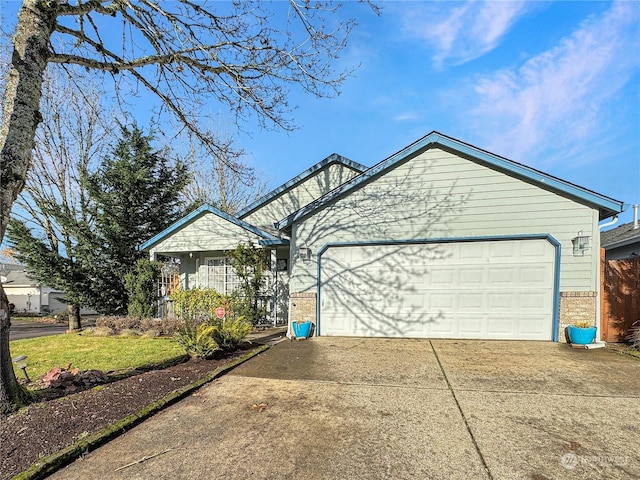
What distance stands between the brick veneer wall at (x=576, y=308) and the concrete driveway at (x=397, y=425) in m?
1.58

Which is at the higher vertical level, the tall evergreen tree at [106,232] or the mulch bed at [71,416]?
the tall evergreen tree at [106,232]

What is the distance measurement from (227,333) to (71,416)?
311 cm

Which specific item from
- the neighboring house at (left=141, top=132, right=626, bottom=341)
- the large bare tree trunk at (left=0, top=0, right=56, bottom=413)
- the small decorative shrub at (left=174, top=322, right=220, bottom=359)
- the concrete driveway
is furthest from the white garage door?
the large bare tree trunk at (left=0, top=0, right=56, bottom=413)

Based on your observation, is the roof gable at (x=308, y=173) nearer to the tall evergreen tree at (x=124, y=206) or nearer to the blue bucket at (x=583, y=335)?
the tall evergreen tree at (x=124, y=206)

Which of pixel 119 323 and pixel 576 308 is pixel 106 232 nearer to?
pixel 119 323

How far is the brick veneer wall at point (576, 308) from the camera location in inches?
279

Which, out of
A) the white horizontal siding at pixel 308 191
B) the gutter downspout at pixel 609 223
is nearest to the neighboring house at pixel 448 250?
the gutter downspout at pixel 609 223

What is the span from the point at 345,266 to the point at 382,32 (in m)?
5.22

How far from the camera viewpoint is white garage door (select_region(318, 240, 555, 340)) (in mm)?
7410

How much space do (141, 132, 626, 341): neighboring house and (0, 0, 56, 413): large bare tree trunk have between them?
5.49 m

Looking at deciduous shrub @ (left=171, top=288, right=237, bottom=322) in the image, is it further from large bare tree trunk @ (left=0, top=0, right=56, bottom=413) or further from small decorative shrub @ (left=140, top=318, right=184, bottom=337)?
large bare tree trunk @ (left=0, top=0, right=56, bottom=413)

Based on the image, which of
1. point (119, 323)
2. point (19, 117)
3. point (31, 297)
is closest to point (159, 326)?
point (119, 323)

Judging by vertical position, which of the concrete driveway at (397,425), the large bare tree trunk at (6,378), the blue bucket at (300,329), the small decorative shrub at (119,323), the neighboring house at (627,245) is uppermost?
the neighboring house at (627,245)

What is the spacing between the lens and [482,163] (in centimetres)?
775
